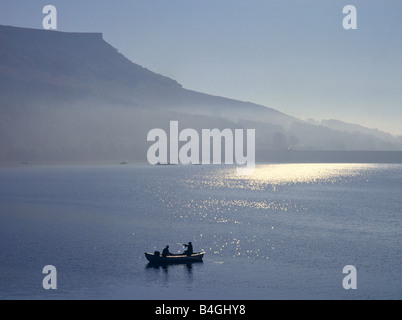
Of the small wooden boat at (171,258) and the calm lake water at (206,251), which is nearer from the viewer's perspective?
the calm lake water at (206,251)

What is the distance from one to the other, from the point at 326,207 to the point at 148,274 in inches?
3738

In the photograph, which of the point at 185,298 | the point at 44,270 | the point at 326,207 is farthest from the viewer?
the point at 326,207

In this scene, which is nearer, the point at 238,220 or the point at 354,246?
the point at 354,246

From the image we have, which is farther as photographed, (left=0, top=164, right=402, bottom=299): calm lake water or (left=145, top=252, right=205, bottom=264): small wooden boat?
(left=145, top=252, right=205, bottom=264): small wooden boat

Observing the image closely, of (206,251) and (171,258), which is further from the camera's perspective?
(206,251)

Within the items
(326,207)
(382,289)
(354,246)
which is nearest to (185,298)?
(382,289)

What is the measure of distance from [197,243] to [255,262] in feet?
55.2

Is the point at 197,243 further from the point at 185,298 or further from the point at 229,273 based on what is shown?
the point at 185,298

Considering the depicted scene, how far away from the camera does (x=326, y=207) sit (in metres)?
143

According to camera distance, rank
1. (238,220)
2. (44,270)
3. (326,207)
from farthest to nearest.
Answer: (326,207)
(238,220)
(44,270)

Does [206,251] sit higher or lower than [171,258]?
lower
